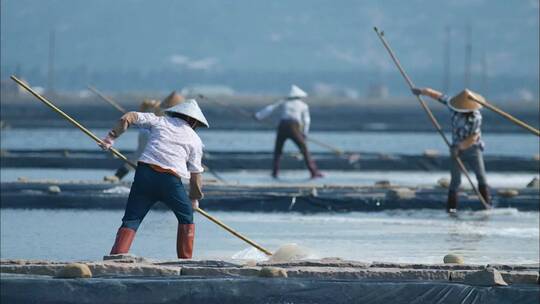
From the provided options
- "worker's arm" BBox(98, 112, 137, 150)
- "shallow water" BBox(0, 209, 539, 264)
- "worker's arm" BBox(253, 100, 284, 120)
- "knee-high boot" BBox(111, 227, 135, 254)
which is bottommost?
"shallow water" BBox(0, 209, 539, 264)

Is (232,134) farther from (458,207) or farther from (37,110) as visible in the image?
(458,207)

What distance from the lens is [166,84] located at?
18425 centimetres

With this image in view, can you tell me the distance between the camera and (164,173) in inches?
437

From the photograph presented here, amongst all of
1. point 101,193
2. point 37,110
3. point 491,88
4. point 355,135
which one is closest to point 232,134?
point 355,135

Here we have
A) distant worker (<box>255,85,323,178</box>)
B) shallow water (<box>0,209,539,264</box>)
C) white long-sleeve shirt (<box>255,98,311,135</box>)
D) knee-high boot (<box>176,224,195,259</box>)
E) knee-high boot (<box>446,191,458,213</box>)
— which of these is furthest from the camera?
white long-sleeve shirt (<box>255,98,311,135</box>)

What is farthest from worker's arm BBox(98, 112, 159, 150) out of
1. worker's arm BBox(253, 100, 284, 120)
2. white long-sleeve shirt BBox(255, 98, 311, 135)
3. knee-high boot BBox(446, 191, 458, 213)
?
white long-sleeve shirt BBox(255, 98, 311, 135)

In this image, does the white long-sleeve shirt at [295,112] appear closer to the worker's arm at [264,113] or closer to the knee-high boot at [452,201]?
the worker's arm at [264,113]

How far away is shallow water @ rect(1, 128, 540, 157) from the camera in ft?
127

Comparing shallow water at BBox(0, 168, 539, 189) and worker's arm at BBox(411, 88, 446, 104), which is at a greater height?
worker's arm at BBox(411, 88, 446, 104)

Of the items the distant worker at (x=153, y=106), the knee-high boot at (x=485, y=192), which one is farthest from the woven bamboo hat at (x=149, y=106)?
the knee-high boot at (x=485, y=192)

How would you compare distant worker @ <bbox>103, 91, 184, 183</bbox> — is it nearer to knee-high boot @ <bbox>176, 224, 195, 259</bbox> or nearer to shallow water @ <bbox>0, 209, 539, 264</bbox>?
shallow water @ <bbox>0, 209, 539, 264</bbox>

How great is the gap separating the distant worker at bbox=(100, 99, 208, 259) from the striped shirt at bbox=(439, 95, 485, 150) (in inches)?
254

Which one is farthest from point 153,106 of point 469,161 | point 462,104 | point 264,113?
point 264,113

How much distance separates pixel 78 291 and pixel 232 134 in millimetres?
40886
